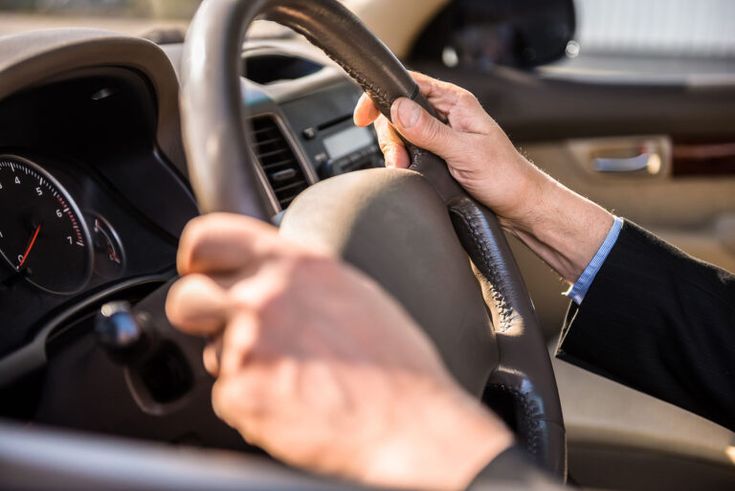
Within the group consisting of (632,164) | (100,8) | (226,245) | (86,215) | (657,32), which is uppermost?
(226,245)

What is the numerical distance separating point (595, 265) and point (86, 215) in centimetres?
66

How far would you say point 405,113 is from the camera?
1.03m

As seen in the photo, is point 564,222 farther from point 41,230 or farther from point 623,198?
point 623,198

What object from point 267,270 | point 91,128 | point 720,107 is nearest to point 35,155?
point 91,128

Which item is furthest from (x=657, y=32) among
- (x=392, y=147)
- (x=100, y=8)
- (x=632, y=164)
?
(x=392, y=147)

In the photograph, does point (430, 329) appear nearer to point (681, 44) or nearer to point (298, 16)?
point (298, 16)

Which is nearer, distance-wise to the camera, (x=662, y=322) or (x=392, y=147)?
(x=392, y=147)

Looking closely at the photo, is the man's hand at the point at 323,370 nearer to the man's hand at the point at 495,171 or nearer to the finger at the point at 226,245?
the finger at the point at 226,245

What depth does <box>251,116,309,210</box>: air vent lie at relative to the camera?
1.41 m

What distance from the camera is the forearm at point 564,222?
124 centimetres

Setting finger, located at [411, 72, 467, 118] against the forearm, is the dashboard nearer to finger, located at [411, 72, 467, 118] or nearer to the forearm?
finger, located at [411, 72, 467, 118]

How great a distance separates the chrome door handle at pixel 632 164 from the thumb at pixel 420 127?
1234 mm

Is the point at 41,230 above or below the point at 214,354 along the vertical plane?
below

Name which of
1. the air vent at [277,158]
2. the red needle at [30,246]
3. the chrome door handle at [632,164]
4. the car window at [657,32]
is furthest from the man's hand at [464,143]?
the car window at [657,32]
